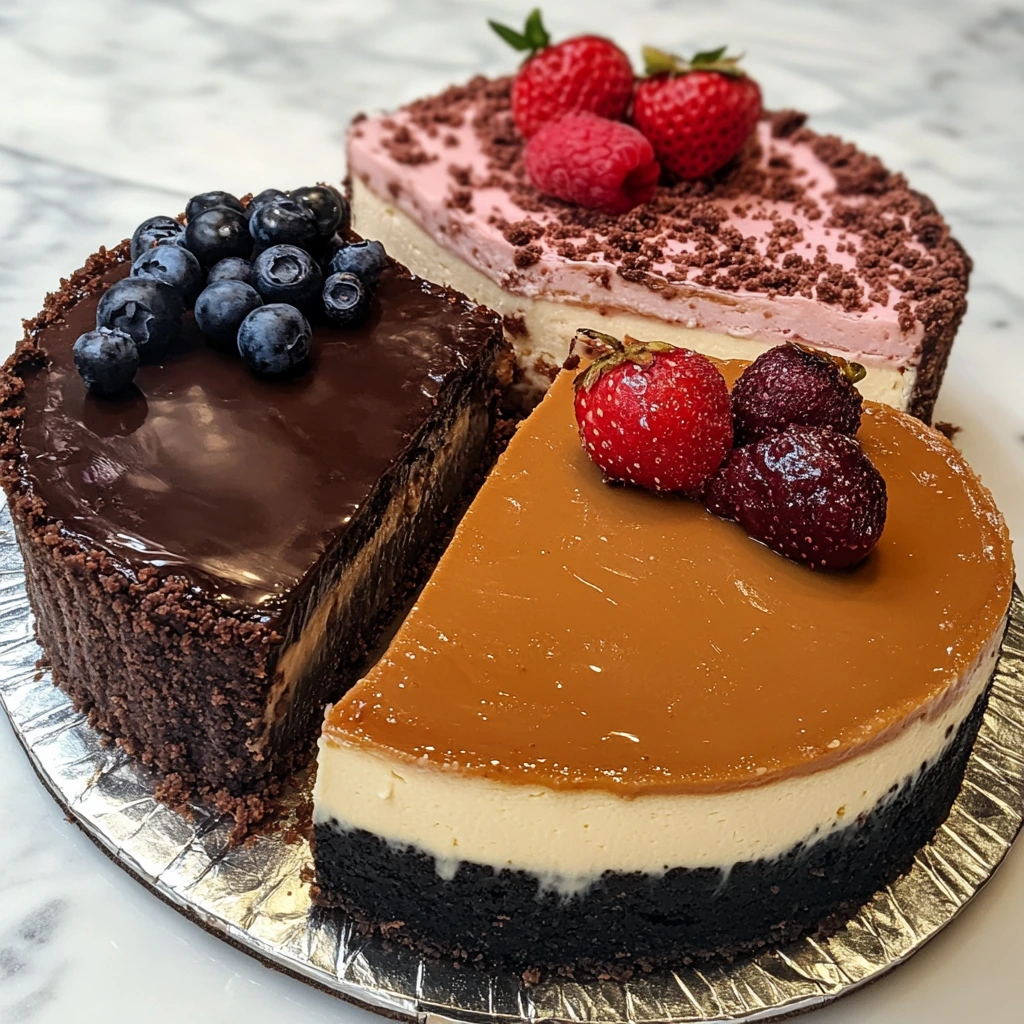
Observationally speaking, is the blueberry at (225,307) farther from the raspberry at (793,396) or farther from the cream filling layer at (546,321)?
the raspberry at (793,396)

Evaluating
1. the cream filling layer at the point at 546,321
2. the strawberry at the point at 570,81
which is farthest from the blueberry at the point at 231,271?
the strawberry at the point at 570,81

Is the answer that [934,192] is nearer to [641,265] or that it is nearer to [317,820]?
[641,265]

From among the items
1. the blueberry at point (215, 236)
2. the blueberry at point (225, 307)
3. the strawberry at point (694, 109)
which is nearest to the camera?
the blueberry at point (225, 307)

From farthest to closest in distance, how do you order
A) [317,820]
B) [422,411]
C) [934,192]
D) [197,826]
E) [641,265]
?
[934,192] → [641,265] → [422,411] → [197,826] → [317,820]

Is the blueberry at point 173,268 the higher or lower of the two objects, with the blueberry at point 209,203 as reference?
lower

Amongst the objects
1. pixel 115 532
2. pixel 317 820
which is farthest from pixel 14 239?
pixel 317 820

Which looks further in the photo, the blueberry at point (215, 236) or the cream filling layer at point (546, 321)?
the cream filling layer at point (546, 321)

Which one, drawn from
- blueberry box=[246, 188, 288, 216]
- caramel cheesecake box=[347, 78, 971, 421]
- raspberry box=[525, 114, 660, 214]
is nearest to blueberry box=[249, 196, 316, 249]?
blueberry box=[246, 188, 288, 216]
